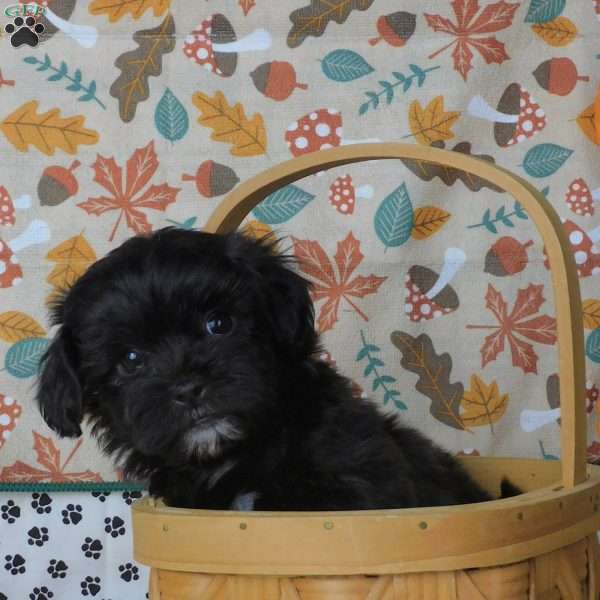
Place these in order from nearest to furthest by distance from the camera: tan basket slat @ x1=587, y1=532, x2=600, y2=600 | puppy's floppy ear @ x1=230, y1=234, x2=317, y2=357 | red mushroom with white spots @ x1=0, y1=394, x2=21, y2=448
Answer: tan basket slat @ x1=587, y1=532, x2=600, y2=600, puppy's floppy ear @ x1=230, y1=234, x2=317, y2=357, red mushroom with white spots @ x1=0, y1=394, x2=21, y2=448

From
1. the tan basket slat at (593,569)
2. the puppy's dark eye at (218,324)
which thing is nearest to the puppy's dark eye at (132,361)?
the puppy's dark eye at (218,324)

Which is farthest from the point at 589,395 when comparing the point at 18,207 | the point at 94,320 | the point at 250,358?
the point at 18,207

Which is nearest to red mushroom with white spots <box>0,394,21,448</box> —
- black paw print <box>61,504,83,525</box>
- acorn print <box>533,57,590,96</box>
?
black paw print <box>61,504,83,525</box>

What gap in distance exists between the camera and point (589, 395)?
315 centimetres

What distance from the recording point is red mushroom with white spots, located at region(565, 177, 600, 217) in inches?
124

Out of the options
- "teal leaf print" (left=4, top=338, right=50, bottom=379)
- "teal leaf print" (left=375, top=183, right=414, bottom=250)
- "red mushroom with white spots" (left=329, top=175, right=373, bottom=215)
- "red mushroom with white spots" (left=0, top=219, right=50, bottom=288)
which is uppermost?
"red mushroom with white spots" (left=329, top=175, right=373, bottom=215)

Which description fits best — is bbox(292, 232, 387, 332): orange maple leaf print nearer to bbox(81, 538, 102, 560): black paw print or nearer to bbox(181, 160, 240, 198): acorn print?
bbox(181, 160, 240, 198): acorn print

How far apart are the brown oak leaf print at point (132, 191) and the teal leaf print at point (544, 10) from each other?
131 centimetres

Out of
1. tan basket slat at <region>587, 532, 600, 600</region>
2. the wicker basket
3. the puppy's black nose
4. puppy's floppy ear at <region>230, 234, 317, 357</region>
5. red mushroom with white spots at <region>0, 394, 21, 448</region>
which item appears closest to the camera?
the wicker basket

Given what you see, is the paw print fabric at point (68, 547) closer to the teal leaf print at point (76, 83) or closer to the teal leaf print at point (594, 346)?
the teal leaf print at point (76, 83)

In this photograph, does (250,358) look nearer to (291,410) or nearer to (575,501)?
(291,410)

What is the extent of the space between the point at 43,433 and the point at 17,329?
1.15 ft

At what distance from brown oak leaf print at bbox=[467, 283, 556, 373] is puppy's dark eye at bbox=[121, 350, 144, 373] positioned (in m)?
1.48

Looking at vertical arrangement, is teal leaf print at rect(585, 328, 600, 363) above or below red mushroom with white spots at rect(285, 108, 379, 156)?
below
